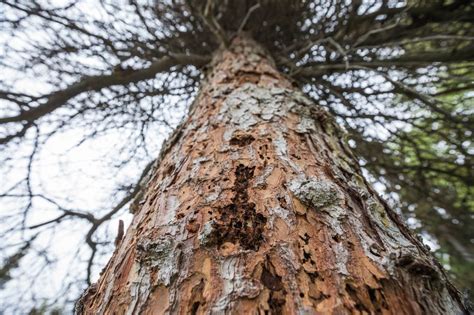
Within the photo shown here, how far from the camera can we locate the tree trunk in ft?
1.96

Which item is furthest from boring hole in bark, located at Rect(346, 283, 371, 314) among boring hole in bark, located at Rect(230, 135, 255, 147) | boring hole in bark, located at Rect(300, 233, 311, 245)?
boring hole in bark, located at Rect(230, 135, 255, 147)

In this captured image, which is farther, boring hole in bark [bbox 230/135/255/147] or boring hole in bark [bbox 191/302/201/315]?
boring hole in bark [bbox 230/135/255/147]

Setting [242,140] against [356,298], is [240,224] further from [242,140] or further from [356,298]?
[242,140]

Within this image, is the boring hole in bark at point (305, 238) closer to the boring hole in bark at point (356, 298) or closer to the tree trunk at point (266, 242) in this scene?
the tree trunk at point (266, 242)

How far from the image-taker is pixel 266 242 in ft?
2.30

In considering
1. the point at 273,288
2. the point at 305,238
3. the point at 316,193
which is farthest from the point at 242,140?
the point at 273,288

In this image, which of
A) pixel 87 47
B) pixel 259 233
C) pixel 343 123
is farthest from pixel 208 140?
pixel 343 123

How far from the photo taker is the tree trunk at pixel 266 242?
596 millimetres

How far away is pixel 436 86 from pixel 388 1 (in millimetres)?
796

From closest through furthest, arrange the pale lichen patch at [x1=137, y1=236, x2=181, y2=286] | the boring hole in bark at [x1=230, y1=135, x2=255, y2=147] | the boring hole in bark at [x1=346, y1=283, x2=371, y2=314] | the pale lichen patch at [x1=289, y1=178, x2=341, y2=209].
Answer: the boring hole in bark at [x1=346, y1=283, x2=371, y2=314]
the pale lichen patch at [x1=137, y1=236, x2=181, y2=286]
the pale lichen patch at [x1=289, y1=178, x2=341, y2=209]
the boring hole in bark at [x1=230, y1=135, x2=255, y2=147]

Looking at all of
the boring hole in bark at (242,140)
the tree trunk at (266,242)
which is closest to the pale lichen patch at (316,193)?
the tree trunk at (266,242)

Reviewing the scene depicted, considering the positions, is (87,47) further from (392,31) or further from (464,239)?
(464,239)

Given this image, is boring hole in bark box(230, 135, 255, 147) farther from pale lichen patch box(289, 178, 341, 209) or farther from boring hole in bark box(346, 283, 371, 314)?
boring hole in bark box(346, 283, 371, 314)

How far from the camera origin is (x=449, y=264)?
285 cm
